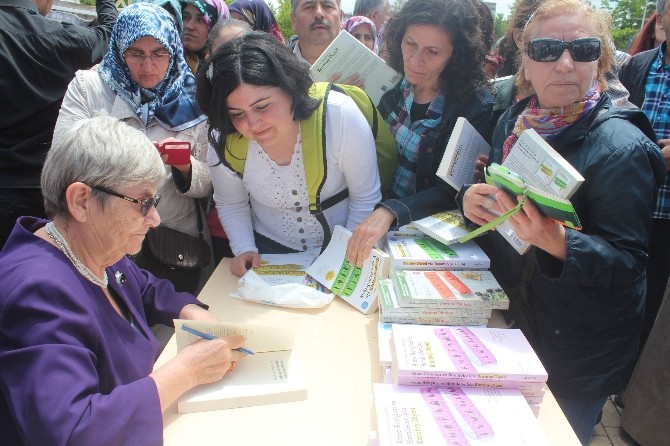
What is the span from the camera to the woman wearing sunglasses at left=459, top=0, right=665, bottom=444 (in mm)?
1325

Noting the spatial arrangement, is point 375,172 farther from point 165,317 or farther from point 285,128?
point 165,317

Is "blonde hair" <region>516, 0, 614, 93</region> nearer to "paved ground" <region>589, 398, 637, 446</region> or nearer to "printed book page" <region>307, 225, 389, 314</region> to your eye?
"printed book page" <region>307, 225, 389, 314</region>

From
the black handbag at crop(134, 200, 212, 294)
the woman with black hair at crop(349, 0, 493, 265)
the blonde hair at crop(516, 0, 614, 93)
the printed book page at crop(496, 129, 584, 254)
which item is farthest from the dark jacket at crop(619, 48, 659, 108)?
the black handbag at crop(134, 200, 212, 294)

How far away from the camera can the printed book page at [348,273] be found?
1798 millimetres

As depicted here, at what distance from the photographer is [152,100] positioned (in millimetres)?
2324

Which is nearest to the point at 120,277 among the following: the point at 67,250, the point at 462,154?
the point at 67,250

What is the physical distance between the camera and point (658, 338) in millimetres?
2193

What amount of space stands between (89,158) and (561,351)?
1.55 metres

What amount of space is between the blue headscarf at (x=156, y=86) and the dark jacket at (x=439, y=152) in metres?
1.10

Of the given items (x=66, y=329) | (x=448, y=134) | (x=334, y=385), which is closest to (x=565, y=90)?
(x=448, y=134)

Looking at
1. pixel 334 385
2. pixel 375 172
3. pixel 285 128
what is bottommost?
pixel 334 385

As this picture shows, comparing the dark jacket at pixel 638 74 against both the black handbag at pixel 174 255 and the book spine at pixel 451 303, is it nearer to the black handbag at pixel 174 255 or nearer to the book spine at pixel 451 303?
the book spine at pixel 451 303

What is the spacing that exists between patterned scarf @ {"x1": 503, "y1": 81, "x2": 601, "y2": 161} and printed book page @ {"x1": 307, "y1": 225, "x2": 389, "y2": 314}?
2.24ft

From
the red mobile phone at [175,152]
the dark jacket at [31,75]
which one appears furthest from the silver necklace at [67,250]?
the dark jacket at [31,75]
